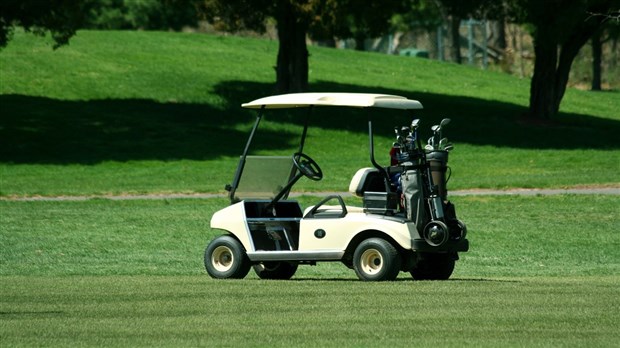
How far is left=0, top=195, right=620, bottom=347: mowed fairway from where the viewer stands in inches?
411

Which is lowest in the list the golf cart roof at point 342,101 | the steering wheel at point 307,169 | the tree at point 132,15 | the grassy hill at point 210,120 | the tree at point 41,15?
the tree at point 132,15

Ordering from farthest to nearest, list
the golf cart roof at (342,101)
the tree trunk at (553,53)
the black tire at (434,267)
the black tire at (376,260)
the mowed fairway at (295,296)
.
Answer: the tree trunk at (553,53) < the black tire at (434,267) < the golf cart roof at (342,101) < the black tire at (376,260) < the mowed fairway at (295,296)

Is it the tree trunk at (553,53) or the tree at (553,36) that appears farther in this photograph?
the tree trunk at (553,53)

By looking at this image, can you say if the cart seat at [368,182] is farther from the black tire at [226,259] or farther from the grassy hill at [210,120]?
the grassy hill at [210,120]

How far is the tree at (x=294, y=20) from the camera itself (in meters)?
41.4

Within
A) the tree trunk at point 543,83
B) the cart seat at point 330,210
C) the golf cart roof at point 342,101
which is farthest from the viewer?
the tree trunk at point 543,83

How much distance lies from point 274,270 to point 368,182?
169 centimetres

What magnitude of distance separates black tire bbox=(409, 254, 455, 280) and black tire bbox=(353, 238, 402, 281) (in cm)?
78

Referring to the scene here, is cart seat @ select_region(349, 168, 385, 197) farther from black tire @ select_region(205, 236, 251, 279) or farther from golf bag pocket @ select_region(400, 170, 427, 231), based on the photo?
black tire @ select_region(205, 236, 251, 279)

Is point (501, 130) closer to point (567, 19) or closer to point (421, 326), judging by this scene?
point (567, 19)

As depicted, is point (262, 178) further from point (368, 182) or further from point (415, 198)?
point (415, 198)

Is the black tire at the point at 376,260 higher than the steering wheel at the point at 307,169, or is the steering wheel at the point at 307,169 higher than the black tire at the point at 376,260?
the steering wheel at the point at 307,169

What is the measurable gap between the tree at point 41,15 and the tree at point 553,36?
1343cm

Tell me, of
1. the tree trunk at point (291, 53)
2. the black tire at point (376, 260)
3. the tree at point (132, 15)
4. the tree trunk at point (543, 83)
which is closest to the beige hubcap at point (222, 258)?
the black tire at point (376, 260)
